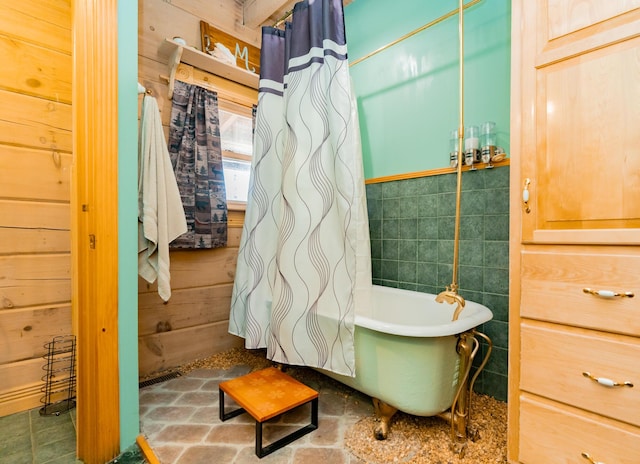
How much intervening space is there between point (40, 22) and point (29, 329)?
5.13ft

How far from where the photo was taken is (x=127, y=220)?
1245 mm

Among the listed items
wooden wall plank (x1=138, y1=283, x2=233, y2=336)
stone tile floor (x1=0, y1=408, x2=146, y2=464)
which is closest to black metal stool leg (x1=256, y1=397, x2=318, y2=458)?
stone tile floor (x1=0, y1=408, x2=146, y2=464)

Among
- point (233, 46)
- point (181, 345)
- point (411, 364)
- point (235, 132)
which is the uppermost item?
point (233, 46)

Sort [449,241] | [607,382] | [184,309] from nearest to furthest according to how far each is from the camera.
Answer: [607,382]
[449,241]
[184,309]

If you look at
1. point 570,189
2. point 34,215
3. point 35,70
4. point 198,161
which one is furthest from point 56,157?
point 570,189

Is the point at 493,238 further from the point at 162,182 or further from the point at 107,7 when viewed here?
the point at 107,7

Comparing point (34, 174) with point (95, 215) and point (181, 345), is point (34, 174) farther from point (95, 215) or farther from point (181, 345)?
point (181, 345)

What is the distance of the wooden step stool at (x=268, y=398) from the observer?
1.22 meters

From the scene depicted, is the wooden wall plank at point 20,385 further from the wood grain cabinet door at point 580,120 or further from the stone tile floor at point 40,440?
the wood grain cabinet door at point 580,120

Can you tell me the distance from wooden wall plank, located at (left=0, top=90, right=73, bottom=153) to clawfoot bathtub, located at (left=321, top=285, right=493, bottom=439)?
1.81 meters

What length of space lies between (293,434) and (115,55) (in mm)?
1741

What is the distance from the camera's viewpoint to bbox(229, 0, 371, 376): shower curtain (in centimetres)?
145

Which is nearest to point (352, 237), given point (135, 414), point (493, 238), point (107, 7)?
point (493, 238)

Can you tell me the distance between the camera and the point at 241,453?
4.05 feet
